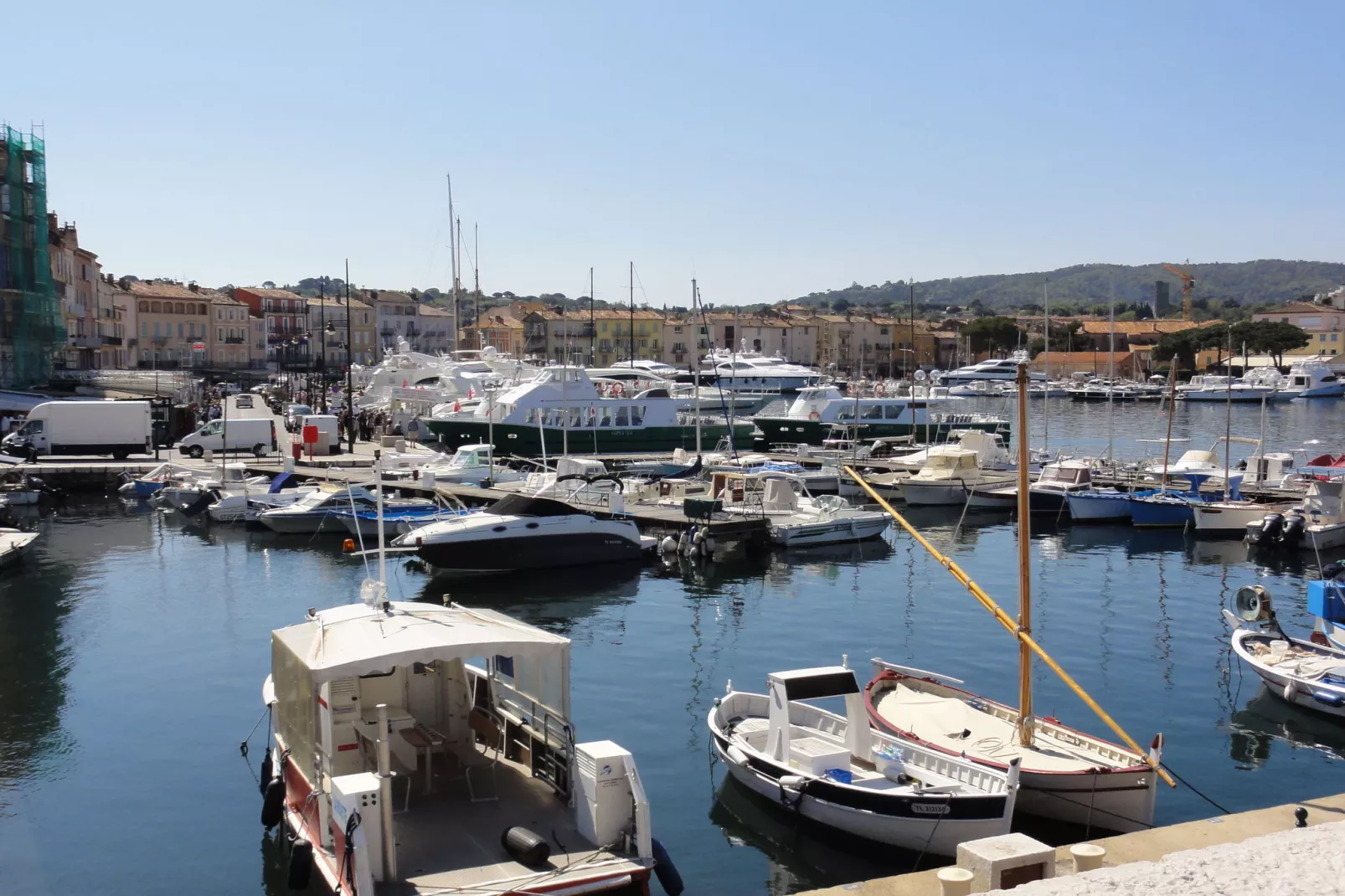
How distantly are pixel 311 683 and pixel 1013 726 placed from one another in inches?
383

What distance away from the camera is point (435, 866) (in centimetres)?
1178

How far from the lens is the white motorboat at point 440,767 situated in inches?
452

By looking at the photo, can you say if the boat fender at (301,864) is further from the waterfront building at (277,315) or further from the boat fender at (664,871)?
the waterfront building at (277,315)

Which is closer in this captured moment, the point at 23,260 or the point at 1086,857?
the point at 1086,857

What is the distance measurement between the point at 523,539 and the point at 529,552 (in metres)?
0.45

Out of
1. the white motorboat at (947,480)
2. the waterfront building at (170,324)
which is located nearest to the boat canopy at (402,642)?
the white motorboat at (947,480)

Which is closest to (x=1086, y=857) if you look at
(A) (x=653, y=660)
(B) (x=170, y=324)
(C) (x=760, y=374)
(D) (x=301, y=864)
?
(D) (x=301, y=864)

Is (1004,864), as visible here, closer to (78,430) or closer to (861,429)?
(78,430)

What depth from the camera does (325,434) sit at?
190ft

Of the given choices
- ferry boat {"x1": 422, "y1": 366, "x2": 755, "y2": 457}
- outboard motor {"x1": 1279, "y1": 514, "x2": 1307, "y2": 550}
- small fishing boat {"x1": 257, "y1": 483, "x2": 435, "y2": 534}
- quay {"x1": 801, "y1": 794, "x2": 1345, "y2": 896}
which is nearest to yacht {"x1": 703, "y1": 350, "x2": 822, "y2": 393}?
ferry boat {"x1": 422, "y1": 366, "x2": 755, "y2": 457}

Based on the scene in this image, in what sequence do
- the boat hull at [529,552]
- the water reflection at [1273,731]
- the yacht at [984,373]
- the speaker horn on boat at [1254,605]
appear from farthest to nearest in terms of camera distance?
the yacht at [984,373]
the boat hull at [529,552]
the speaker horn on boat at [1254,605]
the water reflection at [1273,731]

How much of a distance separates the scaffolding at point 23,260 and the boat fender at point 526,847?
67540mm

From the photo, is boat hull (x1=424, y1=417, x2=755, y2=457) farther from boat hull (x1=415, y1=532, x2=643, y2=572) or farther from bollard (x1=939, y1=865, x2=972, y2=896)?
bollard (x1=939, y1=865, x2=972, y2=896)

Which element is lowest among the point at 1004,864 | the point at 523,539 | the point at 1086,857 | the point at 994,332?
the point at 523,539
